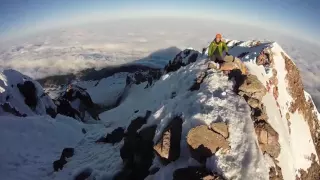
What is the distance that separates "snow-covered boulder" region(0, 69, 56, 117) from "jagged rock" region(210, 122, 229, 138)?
3747 cm

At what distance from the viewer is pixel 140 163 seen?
2433 centimetres

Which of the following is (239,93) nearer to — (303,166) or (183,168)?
(183,168)

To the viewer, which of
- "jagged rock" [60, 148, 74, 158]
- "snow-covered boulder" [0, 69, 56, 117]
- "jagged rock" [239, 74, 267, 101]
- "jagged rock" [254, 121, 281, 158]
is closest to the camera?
"jagged rock" [254, 121, 281, 158]

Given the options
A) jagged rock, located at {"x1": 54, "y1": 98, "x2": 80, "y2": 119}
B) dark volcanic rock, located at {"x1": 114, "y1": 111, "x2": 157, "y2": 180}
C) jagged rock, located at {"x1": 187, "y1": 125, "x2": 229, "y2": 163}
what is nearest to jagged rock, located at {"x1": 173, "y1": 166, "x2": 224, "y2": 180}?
jagged rock, located at {"x1": 187, "y1": 125, "x2": 229, "y2": 163}

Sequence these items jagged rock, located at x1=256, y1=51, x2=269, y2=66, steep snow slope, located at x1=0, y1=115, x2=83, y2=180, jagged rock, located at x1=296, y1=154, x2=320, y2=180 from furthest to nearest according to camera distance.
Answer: jagged rock, located at x1=256, y1=51, x2=269, y2=66, jagged rock, located at x1=296, y1=154, x2=320, y2=180, steep snow slope, located at x1=0, y1=115, x2=83, y2=180

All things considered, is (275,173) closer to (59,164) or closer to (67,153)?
(59,164)

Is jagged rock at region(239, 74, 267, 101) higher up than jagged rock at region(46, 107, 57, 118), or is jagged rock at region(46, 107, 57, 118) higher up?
jagged rock at region(239, 74, 267, 101)

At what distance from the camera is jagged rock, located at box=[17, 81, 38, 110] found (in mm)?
59053

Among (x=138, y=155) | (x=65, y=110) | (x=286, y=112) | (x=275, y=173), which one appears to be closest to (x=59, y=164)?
(x=138, y=155)

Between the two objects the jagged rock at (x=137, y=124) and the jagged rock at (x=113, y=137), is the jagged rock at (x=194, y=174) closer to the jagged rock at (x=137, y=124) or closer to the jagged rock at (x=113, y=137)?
the jagged rock at (x=137, y=124)

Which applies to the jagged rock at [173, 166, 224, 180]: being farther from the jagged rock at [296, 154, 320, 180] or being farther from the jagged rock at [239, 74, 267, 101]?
the jagged rock at [296, 154, 320, 180]

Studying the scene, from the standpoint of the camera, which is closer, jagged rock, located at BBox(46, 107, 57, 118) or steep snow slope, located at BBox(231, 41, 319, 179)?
steep snow slope, located at BBox(231, 41, 319, 179)

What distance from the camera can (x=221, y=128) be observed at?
21.0 m

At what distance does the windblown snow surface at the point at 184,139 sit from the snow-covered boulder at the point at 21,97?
13.8 m
